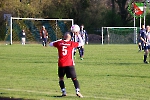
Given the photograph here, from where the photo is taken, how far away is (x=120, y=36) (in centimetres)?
6462

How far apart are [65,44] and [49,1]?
6123 cm

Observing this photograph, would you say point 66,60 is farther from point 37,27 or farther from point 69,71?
point 37,27

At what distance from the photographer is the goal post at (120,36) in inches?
2531

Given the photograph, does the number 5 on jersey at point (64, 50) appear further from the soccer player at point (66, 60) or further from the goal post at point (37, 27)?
the goal post at point (37, 27)

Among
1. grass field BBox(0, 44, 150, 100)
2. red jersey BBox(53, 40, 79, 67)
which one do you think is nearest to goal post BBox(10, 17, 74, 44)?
grass field BBox(0, 44, 150, 100)

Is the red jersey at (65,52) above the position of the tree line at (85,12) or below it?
below

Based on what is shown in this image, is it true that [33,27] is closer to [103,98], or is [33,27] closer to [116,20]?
[116,20]

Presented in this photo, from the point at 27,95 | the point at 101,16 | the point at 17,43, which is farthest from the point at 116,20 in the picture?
the point at 27,95

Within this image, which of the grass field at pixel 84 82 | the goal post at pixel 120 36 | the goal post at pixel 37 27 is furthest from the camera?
the goal post at pixel 120 36

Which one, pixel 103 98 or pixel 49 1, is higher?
pixel 49 1

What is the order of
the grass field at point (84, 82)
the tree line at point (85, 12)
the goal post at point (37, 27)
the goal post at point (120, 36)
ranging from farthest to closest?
the tree line at point (85, 12) → the goal post at point (120, 36) → the goal post at point (37, 27) → the grass field at point (84, 82)

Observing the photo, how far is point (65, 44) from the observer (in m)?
13.6

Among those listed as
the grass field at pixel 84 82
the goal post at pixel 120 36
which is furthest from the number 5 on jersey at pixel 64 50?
the goal post at pixel 120 36

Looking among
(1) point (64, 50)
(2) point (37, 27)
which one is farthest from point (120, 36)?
(1) point (64, 50)
